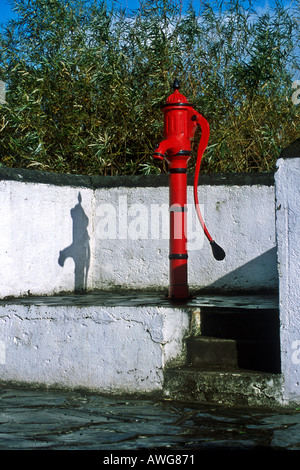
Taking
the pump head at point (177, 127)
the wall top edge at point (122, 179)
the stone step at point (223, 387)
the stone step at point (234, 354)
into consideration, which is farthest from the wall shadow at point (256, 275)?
the stone step at point (223, 387)

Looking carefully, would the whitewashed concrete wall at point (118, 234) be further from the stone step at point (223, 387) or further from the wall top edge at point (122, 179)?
the stone step at point (223, 387)

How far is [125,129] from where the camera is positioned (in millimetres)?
7719

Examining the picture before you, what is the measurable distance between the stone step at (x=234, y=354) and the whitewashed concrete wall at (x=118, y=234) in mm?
1748

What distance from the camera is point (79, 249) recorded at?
260 inches

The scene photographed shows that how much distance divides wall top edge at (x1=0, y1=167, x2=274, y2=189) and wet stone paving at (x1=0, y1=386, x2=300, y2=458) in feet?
6.79

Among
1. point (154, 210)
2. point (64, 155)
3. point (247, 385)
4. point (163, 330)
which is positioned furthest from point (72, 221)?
point (247, 385)

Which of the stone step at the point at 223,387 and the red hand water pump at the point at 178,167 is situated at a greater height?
the red hand water pump at the point at 178,167

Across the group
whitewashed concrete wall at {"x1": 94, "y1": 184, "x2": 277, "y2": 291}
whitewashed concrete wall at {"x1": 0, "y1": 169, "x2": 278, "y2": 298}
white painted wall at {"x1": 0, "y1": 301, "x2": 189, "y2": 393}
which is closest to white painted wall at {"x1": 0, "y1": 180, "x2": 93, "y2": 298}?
whitewashed concrete wall at {"x1": 0, "y1": 169, "x2": 278, "y2": 298}

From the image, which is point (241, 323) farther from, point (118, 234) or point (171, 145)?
point (118, 234)

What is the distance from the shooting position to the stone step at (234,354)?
14.8ft

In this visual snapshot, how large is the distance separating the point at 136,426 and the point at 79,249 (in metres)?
3.01

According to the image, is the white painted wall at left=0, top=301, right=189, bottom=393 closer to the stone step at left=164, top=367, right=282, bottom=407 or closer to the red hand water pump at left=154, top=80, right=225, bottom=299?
the stone step at left=164, top=367, right=282, bottom=407

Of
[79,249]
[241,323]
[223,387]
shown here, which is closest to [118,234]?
[79,249]
